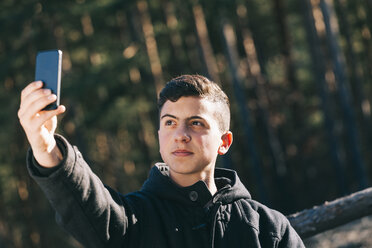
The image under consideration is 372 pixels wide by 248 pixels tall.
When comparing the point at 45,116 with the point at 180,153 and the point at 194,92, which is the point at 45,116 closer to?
the point at 180,153

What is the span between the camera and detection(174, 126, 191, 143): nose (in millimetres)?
2238

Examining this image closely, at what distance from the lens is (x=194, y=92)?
2359 mm

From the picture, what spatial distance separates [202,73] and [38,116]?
12391 millimetres

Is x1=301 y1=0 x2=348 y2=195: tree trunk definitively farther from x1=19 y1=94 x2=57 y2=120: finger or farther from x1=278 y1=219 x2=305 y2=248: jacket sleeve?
x1=19 y1=94 x2=57 y2=120: finger

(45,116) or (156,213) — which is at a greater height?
(45,116)

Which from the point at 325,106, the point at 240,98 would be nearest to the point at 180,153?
the point at 240,98

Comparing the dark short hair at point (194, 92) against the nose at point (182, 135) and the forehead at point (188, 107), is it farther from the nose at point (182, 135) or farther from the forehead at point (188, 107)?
the nose at point (182, 135)

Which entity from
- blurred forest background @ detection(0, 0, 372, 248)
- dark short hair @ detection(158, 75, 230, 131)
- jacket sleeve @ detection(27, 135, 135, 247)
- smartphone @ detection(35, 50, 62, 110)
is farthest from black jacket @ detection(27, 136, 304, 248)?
blurred forest background @ detection(0, 0, 372, 248)

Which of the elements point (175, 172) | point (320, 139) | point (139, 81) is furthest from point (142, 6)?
point (175, 172)

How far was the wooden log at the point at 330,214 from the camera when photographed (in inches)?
115

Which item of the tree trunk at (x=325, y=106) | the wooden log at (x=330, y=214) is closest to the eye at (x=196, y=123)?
the wooden log at (x=330, y=214)

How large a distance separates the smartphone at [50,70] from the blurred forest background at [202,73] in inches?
378

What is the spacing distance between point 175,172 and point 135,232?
39 cm

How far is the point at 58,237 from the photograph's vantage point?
698 inches
